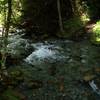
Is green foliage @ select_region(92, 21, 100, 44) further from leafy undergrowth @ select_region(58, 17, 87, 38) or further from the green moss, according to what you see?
leafy undergrowth @ select_region(58, 17, 87, 38)

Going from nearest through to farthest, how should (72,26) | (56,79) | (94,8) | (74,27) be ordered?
(56,79)
(74,27)
(72,26)
(94,8)

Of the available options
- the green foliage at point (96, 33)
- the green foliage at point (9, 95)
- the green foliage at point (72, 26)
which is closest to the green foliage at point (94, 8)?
the green foliage at point (72, 26)

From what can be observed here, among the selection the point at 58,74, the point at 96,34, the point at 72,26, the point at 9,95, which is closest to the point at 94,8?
the point at 72,26

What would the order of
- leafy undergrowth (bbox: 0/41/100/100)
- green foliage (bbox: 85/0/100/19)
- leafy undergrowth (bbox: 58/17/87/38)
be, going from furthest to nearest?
green foliage (bbox: 85/0/100/19) → leafy undergrowth (bbox: 58/17/87/38) → leafy undergrowth (bbox: 0/41/100/100)

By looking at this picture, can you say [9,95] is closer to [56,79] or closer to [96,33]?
[56,79]

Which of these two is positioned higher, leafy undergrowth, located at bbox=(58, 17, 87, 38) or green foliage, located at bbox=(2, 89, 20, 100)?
leafy undergrowth, located at bbox=(58, 17, 87, 38)

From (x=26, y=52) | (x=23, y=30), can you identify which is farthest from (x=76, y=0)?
(x=26, y=52)

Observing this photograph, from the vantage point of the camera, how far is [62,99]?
8422 mm

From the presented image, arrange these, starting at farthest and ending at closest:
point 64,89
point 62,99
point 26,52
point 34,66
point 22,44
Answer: point 22,44 < point 26,52 < point 34,66 < point 64,89 < point 62,99

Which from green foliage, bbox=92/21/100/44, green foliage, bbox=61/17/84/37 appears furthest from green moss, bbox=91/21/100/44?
green foliage, bbox=61/17/84/37

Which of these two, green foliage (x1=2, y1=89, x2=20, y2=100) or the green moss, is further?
the green moss

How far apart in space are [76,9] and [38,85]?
10.9 meters

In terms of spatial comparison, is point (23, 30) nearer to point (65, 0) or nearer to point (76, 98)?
point (65, 0)

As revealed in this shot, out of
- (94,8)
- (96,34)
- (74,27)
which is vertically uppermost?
(94,8)
